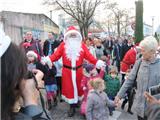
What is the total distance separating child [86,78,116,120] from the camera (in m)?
5.42

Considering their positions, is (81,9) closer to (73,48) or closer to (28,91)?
(73,48)

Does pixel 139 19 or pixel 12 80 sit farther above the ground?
pixel 139 19

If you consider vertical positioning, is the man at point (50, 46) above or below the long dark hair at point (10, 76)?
below

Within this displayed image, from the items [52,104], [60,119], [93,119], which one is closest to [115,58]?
[52,104]

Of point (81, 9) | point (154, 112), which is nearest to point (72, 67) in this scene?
point (154, 112)

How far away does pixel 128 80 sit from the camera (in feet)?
15.6

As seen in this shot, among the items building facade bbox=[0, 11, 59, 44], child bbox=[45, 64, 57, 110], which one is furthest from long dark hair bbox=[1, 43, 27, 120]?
building facade bbox=[0, 11, 59, 44]

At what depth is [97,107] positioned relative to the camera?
5453 millimetres

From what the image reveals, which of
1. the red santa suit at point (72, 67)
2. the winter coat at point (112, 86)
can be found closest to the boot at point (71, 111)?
the red santa suit at point (72, 67)

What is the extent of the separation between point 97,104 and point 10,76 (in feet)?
13.8

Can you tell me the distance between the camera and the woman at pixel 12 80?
1317 millimetres

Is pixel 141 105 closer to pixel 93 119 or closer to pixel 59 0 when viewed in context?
pixel 93 119

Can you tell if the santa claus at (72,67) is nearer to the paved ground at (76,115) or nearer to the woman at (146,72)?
the paved ground at (76,115)

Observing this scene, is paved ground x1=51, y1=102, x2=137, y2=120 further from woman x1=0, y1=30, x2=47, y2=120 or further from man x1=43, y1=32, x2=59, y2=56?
woman x1=0, y1=30, x2=47, y2=120
